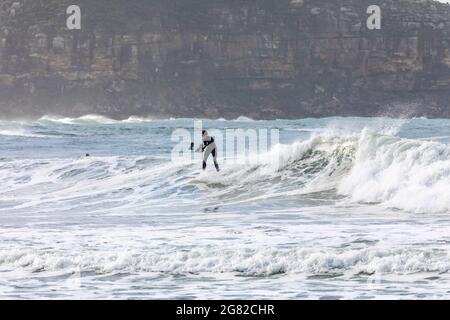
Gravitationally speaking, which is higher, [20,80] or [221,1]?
[221,1]

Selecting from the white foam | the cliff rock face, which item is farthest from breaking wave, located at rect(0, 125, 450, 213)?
the cliff rock face

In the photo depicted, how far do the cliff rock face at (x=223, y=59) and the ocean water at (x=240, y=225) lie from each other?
70.9 meters

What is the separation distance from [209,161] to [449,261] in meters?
13.1

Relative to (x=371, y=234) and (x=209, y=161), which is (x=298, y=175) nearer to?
(x=209, y=161)

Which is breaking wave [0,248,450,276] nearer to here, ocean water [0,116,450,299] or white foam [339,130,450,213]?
ocean water [0,116,450,299]

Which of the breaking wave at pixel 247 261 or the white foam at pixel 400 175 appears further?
the white foam at pixel 400 175

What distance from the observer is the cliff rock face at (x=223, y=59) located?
316 feet

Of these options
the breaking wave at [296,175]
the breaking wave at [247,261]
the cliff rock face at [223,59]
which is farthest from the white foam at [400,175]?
the cliff rock face at [223,59]

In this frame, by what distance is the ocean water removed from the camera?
1048 cm

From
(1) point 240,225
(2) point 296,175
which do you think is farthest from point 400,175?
(1) point 240,225

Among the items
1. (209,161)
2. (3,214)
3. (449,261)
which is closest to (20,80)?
(209,161)

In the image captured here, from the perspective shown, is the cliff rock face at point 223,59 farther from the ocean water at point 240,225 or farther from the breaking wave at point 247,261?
the breaking wave at point 247,261
